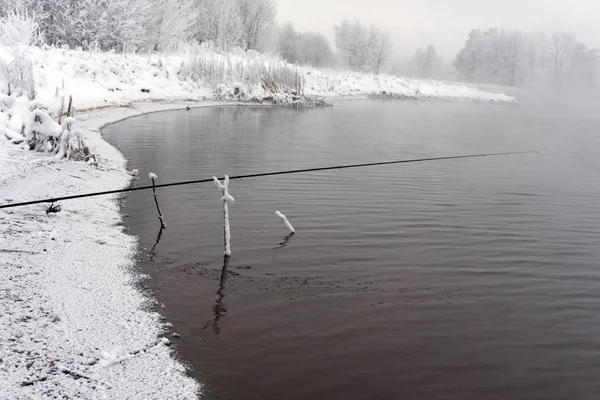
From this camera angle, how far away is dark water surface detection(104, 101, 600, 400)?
3658 mm

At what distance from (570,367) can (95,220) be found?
17.9 feet

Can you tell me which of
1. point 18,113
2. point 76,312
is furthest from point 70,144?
point 76,312

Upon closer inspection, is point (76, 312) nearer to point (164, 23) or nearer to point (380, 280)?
point (380, 280)

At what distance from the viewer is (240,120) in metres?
21.2

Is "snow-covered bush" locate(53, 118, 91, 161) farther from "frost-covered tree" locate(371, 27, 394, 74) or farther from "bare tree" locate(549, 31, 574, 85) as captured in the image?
"bare tree" locate(549, 31, 574, 85)

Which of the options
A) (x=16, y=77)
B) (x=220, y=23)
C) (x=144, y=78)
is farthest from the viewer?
(x=220, y=23)

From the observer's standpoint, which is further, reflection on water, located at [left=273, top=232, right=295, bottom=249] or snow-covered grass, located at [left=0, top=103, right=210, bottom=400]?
reflection on water, located at [left=273, top=232, right=295, bottom=249]

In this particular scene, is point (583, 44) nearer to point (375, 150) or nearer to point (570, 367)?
point (375, 150)

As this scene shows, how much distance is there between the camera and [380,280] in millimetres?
5363

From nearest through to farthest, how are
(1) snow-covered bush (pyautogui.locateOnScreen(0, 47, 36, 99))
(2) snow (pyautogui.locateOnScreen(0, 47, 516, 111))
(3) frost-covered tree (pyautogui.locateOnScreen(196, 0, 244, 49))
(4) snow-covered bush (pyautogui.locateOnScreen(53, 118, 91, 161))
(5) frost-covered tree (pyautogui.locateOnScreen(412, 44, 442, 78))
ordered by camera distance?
(4) snow-covered bush (pyautogui.locateOnScreen(53, 118, 91, 161))
(1) snow-covered bush (pyautogui.locateOnScreen(0, 47, 36, 99))
(2) snow (pyautogui.locateOnScreen(0, 47, 516, 111))
(3) frost-covered tree (pyautogui.locateOnScreen(196, 0, 244, 49))
(5) frost-covered tree (pyautogui.locateOnScreen(412, 44, 442, 78))

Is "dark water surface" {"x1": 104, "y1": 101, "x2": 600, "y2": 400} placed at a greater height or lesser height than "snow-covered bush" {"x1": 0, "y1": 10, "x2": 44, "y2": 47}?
lesser

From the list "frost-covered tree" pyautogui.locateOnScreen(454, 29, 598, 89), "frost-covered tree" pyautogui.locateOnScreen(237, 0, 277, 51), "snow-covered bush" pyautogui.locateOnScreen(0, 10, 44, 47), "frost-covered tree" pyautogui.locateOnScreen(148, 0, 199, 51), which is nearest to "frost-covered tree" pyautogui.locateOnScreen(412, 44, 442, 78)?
"frost-covered tree" pyautogui.locateOnScreen(454, 29, 598, 89)

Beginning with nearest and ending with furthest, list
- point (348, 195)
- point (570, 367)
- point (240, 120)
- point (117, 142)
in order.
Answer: point (570, 367) → point (348, 195) → point (117, 142) → point (240, 120)

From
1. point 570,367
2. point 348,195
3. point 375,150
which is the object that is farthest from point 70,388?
point 375,150
